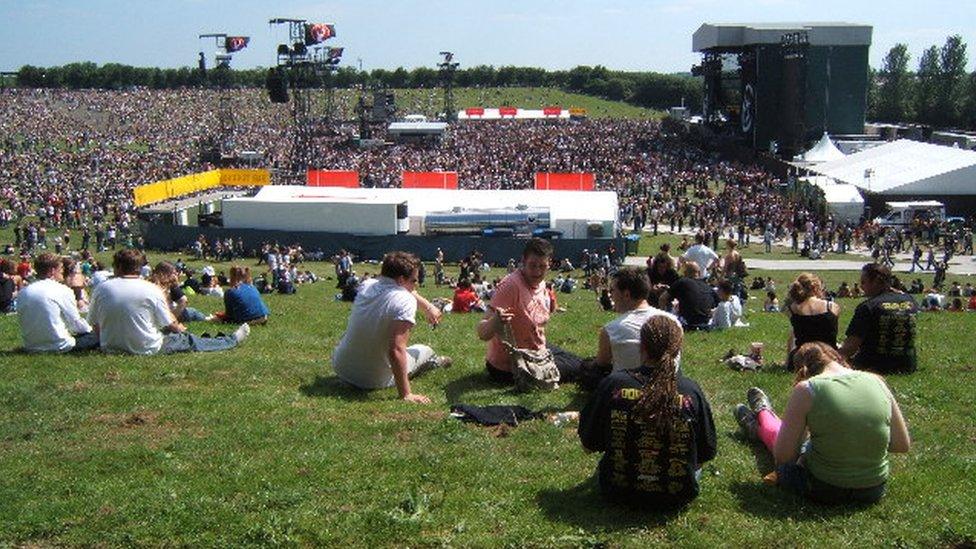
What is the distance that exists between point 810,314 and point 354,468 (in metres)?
4.75

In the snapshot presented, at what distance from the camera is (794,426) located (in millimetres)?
5129

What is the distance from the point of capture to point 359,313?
7.49m

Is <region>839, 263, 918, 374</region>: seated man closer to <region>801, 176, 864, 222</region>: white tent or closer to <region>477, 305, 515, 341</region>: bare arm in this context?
<region>477, 305, 515, 341</region>: bare arm

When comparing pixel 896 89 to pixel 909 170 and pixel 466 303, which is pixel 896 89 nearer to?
pixel 909 170

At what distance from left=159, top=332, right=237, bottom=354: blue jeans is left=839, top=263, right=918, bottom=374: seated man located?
6042mm

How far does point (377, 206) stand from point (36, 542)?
32531 millimetres

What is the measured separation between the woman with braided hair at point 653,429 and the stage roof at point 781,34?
62.8 metres

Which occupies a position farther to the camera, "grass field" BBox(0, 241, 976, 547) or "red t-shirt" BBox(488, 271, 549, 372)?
"red t-shirt" BBox(488, 271, 549, 372)

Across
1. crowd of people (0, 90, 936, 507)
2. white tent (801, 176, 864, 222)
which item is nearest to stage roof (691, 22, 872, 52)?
white tent (801, 176, 864, 222)

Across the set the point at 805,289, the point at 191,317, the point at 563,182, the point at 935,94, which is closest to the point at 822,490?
the point at 805,289

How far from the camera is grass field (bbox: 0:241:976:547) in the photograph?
4.79 meters

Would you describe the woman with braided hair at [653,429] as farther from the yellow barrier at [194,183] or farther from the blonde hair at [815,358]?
the yellow barrier at [194,183]

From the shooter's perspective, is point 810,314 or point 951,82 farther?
point 951,82

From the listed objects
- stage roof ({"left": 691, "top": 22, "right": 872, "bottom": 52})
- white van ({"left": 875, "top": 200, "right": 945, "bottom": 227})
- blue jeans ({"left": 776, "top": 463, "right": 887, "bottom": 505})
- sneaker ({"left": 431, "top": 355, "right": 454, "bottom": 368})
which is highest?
stage roof ({"left": 691, "top": 22, "right": 872, "bottom": 52})
